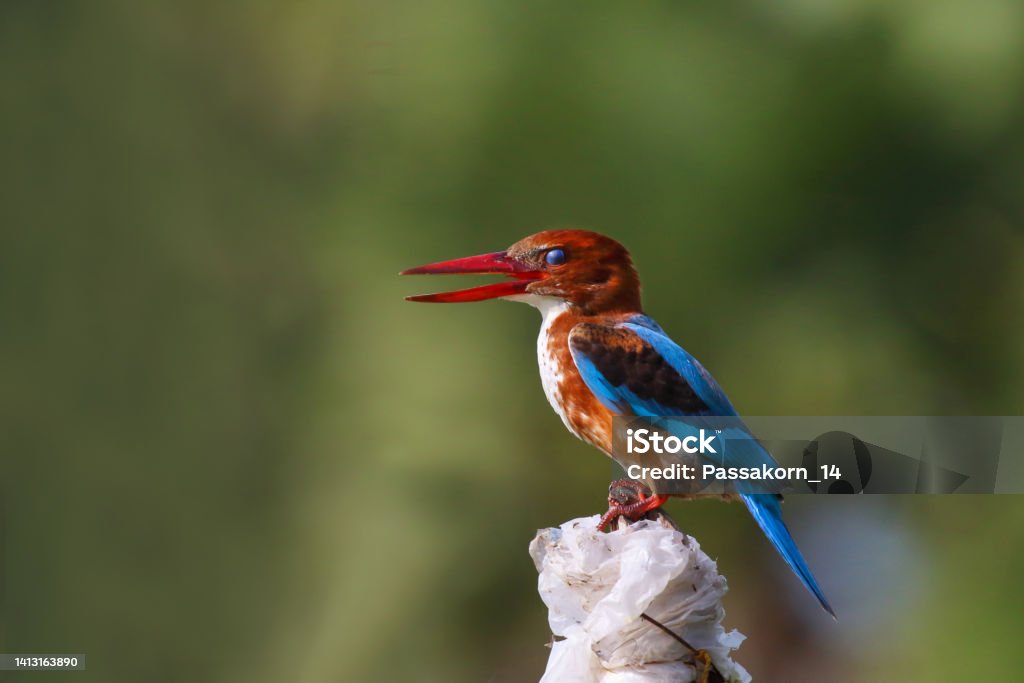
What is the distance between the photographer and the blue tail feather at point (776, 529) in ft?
4.76

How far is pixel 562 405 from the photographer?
1651 millimetres

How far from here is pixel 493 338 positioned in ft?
12.2

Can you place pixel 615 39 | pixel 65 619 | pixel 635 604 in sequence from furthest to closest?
pixel 615 39
pixel 65 619
pixel 635 604

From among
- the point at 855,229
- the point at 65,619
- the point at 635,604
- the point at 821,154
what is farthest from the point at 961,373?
the point at 65,619

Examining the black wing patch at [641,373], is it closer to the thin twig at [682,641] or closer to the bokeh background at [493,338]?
the thin twig at [682,641]

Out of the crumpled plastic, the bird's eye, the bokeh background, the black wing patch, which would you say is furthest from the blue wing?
the bokeh background

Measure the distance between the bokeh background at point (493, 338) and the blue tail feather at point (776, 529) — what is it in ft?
5.29

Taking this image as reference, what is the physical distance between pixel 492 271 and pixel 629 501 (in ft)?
1.31

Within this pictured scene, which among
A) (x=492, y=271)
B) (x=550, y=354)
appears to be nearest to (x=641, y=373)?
(x=550, y=354)

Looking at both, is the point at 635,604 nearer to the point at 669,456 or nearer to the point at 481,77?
the point at 669,456

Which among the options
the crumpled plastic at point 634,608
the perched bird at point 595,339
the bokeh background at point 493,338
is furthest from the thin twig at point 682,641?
the bokeh background at point 493,338

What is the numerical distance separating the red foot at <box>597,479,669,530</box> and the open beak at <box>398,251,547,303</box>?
323mm

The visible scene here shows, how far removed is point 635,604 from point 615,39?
126 inches

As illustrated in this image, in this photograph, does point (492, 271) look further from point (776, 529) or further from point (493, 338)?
point (493, 338)
